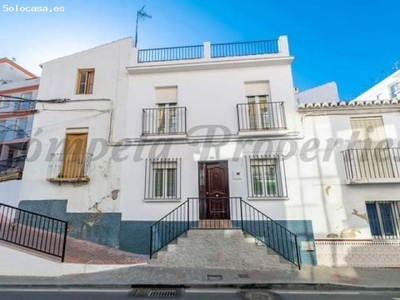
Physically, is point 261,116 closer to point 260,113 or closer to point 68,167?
point 260,113

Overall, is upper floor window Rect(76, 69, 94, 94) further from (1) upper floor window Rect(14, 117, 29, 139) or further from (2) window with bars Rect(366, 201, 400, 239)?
(1) upper floor window Rect(14, 117, 29, 139)

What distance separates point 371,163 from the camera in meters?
8.44

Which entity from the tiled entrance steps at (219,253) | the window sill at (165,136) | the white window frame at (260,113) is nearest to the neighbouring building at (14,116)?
the window sill at (165,136)

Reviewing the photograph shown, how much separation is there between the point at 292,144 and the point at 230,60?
4.14 metres

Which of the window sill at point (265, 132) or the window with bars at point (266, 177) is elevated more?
the window sill at point (265, 132)

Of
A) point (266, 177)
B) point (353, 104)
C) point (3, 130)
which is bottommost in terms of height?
point (266, 177)

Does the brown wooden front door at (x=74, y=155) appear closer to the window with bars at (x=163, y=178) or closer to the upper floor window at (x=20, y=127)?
the window with bars at (x=163, y=178)

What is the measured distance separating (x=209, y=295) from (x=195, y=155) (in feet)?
16.3

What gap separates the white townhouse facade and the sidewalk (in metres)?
0.90

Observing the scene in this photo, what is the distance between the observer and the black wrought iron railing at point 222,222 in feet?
26.2

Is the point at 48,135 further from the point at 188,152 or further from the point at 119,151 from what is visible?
the point at 188,152

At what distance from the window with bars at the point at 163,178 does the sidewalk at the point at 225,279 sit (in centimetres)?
262

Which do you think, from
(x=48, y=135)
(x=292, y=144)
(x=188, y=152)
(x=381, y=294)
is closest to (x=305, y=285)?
(x=381, y=294)

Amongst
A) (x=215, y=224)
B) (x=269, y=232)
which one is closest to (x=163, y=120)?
(x=215, y=224)
